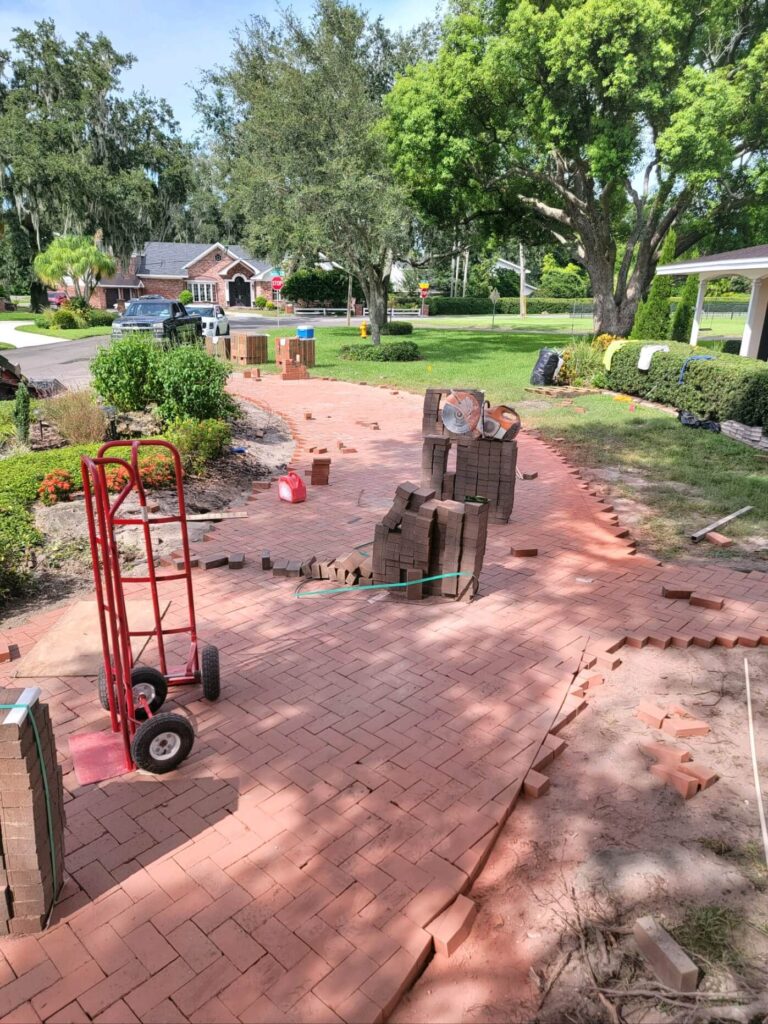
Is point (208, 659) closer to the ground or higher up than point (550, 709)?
higher up

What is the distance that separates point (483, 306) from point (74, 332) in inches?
1498

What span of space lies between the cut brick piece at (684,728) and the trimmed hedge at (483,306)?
184 ft

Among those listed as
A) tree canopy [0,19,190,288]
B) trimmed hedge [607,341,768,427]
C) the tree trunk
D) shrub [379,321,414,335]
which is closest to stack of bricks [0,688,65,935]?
trimmed hedge [607,341,768,427]

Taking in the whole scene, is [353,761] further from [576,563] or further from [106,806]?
[576,563]

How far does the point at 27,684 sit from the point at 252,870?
2.36m

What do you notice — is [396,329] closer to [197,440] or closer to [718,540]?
[197,440]

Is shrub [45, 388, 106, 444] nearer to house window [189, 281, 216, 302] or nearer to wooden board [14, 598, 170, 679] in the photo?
wooden board [14, 598, 170, 679]

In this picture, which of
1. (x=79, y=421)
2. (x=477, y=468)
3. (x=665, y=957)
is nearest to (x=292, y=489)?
(x=477, y=468)

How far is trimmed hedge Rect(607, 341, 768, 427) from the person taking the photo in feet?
40.1

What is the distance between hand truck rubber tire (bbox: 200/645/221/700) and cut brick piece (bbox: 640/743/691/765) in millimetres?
2652

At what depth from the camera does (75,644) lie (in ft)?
16.9

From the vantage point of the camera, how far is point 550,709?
448cm

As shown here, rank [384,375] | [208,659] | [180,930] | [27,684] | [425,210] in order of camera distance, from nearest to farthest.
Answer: [180,930]
[208,659]
[27,684]
[384,375]
[425,210]

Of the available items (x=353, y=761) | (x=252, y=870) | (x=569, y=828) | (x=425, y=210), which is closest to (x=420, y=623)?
(x=353, y=761)
